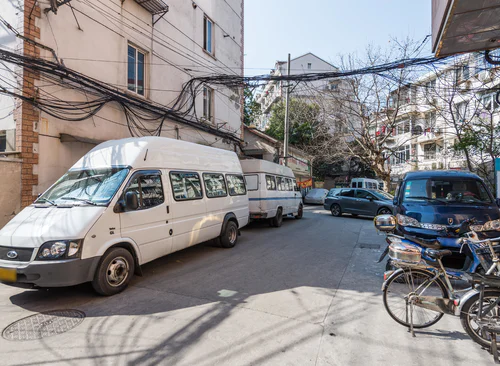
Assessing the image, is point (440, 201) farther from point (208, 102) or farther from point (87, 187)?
point (208, 102)

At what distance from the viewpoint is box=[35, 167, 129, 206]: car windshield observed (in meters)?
4.59

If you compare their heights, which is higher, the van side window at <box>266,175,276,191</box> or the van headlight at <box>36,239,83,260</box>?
the van side window at <box>266,175,276,191</box>

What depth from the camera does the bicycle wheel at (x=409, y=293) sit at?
3.41 meters

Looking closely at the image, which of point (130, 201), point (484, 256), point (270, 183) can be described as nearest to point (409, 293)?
point (484, 256)

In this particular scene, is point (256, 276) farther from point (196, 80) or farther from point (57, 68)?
point (196, 80)

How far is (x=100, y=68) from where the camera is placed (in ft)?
28.3

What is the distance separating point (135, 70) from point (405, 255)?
9976 mm

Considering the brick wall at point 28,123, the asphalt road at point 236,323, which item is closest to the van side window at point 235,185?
the asphalt road at point 236,323

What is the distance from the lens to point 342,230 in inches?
435

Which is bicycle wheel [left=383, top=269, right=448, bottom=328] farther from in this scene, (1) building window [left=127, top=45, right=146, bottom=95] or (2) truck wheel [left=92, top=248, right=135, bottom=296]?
(1) building window [left=127, top=45, right=146, bottom=95]

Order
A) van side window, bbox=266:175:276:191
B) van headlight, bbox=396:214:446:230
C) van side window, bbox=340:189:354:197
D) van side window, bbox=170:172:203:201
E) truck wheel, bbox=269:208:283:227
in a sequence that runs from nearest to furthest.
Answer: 1. van headlight, bbox=396:214:446:230
2. van side window, bbox=170:172:203:201
3. van side window, bbox=266:175:276:191
4. truck wheel, bbox=269:208:283:227
5. van side window, bbox=340:189:354:197

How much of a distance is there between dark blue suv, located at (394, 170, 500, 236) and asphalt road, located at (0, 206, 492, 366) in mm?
1310

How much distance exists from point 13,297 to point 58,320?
1.34m

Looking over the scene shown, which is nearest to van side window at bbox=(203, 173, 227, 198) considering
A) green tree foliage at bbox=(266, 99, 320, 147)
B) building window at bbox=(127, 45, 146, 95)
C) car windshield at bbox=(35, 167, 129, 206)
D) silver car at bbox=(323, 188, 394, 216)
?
car windshield at bbox=(35, 167, 129, 206)
